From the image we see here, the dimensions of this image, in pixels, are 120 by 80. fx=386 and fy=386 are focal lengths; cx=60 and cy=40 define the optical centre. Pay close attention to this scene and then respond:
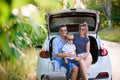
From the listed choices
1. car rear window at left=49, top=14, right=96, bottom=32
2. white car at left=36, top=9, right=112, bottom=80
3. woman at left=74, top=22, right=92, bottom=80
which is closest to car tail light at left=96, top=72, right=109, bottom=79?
white car at left=36, top=9, right=112, bottom=80

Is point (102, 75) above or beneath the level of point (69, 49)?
beneath

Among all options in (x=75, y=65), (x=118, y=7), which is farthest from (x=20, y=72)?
(x=118, y=7)

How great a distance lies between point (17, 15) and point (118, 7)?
48.7 m

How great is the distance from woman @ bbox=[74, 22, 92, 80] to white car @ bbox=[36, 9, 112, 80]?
0.16 m

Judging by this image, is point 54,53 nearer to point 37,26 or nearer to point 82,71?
point 82,71

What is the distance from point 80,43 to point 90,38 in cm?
59

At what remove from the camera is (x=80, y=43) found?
25.3ft

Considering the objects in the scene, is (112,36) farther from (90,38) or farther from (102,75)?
(102,75)

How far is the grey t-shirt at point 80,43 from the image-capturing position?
7.69 metres

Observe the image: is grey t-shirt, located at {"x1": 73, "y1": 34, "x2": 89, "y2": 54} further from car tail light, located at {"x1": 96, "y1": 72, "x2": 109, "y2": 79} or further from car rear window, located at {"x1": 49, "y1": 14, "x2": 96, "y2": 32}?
car rear window, located at {"x1": 49, "y1": 14, "x2": 96, "y2": 32}

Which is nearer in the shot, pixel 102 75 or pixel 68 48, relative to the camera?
pixel 68 48

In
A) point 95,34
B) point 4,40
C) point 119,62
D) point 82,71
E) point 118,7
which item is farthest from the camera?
point 118,7

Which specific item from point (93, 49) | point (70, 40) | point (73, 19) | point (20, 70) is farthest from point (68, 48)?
point (20, 70)

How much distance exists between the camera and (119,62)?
1471cm
